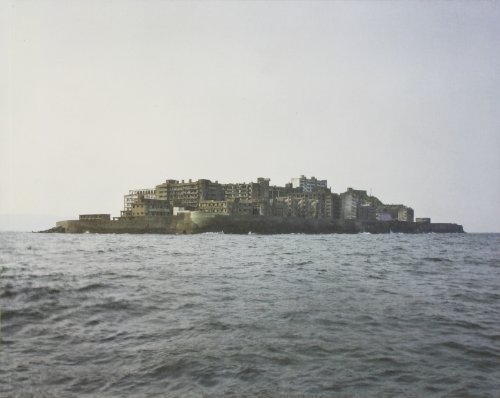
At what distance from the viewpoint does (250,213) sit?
426 feet

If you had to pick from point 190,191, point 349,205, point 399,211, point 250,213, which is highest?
point 190,191

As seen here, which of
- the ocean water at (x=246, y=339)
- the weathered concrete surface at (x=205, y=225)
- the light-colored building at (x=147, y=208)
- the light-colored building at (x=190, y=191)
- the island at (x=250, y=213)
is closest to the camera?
the ocean water at (x=246, y=339)

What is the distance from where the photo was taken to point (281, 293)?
15.4m

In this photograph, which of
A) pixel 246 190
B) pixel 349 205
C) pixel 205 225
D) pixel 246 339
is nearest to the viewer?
pixel 246 339

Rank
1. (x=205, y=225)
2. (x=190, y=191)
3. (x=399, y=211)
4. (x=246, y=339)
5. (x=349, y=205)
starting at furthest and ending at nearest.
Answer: (x=399, y=211) → (x=349, y=205) → (x=190, y=191) → (x=205, y=225) → (x=246, y=339)

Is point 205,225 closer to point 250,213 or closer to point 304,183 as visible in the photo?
point 250,213

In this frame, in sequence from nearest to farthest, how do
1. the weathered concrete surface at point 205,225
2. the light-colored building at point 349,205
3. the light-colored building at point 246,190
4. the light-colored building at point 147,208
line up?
1. the weathered concrete surface at point 205,225
2. the light-colored building at point 147,208
3. the light-colored building at point 246,190
4. the light-colored building at point 349,205

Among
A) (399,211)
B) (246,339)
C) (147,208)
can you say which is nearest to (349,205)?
(399,211)

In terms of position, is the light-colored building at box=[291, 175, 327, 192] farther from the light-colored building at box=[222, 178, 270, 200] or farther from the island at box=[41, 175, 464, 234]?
the light-colored building at box=[222, 178, 270, 200]

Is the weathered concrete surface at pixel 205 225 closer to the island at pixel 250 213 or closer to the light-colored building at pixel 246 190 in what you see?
the island at pixel 250 213

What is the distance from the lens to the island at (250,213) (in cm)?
10819

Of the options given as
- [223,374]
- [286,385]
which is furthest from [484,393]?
[223,374]

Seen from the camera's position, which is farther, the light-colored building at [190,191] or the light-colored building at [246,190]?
the light-colored building at [246,190]

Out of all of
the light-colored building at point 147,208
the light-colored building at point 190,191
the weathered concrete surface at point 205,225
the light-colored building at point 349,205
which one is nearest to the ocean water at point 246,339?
the weathered concrete surface at point 205,225
